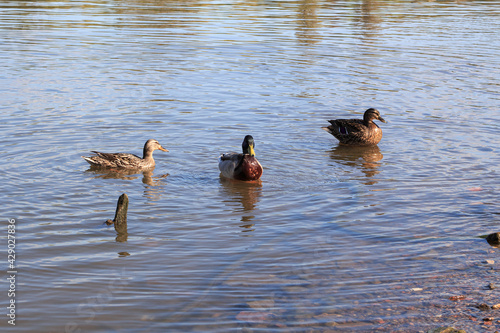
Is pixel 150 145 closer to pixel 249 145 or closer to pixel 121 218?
pixel 249 145

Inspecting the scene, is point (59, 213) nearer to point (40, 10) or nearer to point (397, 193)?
point (397, 193)

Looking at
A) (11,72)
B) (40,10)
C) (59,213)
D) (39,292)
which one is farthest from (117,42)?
(39,292)

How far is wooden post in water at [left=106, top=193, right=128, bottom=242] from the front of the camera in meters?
9.05

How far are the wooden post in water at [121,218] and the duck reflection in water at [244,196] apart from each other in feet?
5.51

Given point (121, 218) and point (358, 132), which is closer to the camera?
point (121, 218)

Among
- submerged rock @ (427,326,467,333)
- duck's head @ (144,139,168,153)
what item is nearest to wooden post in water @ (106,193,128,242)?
duck's head @ (144,139,168,153)

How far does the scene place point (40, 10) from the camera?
124 feet

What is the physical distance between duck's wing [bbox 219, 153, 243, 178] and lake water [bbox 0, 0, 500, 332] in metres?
0.27

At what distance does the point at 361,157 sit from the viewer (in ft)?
46.1

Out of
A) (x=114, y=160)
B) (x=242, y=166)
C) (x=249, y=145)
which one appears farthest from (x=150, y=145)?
(x=242, y=166)

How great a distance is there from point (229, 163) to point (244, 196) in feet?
3.45

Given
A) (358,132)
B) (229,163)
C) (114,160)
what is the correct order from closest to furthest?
(229,163) < (114,160) < (358,132)

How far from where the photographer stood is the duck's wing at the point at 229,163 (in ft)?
39.0

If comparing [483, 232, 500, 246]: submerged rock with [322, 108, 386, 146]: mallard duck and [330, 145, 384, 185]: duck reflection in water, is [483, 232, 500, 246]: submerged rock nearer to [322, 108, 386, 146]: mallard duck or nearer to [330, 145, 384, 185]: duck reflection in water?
[330, 145, 384, 185]: duck reflection in water
